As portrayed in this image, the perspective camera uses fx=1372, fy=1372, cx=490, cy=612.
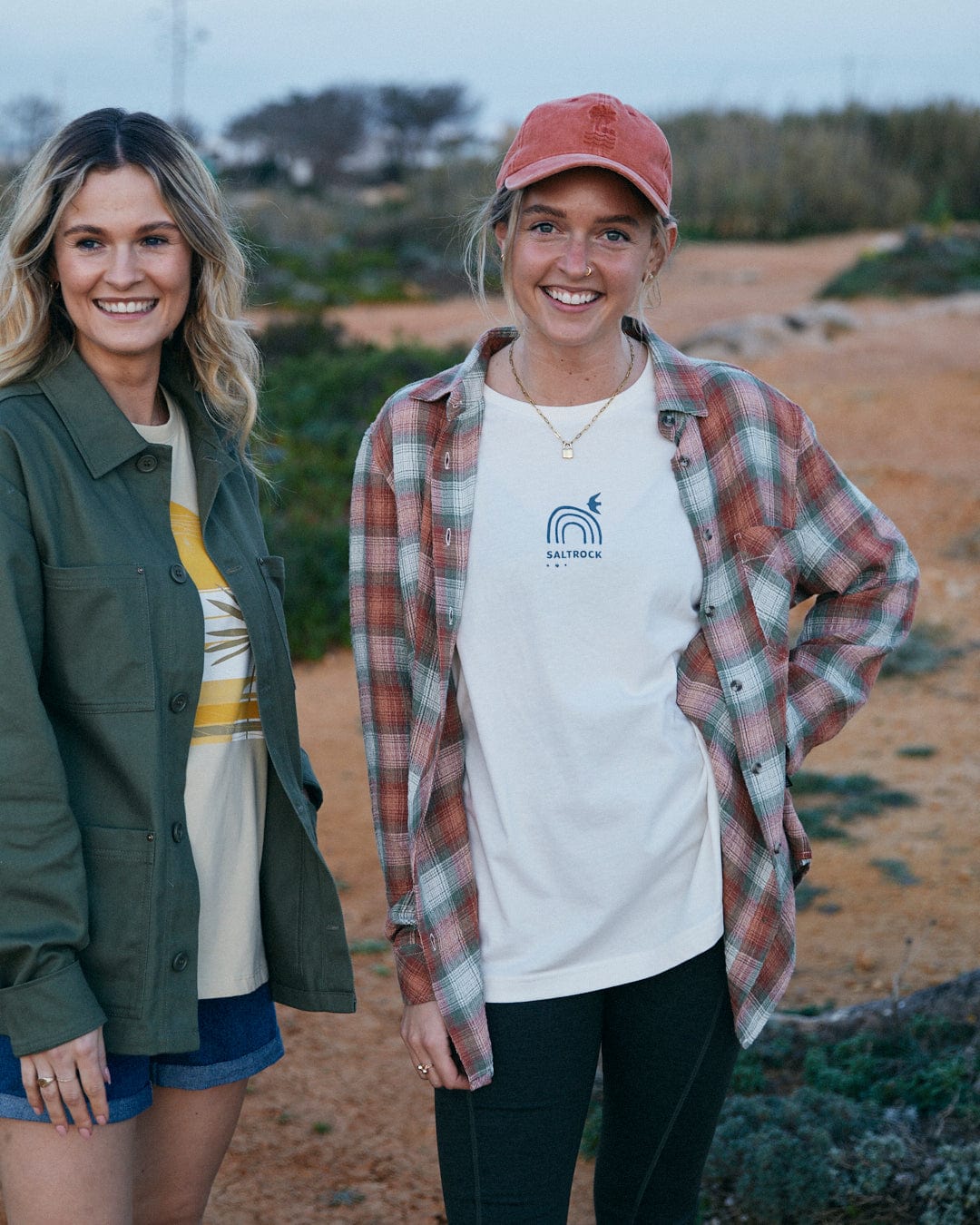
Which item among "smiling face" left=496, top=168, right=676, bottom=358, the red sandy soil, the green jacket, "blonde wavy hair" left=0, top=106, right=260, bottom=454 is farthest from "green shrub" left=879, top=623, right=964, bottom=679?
the green jacket

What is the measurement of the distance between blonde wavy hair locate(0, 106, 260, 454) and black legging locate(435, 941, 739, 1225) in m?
1.21

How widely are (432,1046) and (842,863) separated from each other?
11.8 feet

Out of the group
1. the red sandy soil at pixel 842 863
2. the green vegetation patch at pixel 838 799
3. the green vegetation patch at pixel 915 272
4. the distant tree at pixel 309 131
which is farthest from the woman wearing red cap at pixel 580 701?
the distant tree at pixel 309 131

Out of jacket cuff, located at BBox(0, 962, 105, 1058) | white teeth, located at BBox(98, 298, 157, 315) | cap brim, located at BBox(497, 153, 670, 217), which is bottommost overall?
jacket cuff, located at BBox(0, 962, 105, 1058)

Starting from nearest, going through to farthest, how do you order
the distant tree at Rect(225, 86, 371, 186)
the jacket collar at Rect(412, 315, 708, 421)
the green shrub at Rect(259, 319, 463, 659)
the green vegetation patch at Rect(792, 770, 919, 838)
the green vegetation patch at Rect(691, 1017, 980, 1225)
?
the jacket collar at Rect(412, 315, 708, 421) → the green vegetation patch at Rect(691, 1017, 980, 1225) → the green vegetation patch at Rect(792, 770, 919, 838) → the green shrub at Rect(259, 319, 463, 659) → the distant tree at Rect(225, 86, 371, 186)

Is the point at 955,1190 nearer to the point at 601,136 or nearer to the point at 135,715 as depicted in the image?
the point at 135,715

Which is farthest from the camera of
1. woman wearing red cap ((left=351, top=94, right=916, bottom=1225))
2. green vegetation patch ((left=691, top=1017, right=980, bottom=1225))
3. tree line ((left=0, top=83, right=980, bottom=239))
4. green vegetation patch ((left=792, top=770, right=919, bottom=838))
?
tree line ((left=0, top=83, right=980, bottom=239))

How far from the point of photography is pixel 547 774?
6.56 feet

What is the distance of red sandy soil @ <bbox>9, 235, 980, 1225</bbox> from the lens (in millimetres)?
3572

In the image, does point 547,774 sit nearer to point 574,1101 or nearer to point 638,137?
point 574,1101

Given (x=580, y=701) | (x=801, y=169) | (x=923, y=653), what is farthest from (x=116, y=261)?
(x=801, y=169)

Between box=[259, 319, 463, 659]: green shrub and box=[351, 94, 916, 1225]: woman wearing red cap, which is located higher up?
box=[351, 94, 916, 1225]: woman wearing red cap

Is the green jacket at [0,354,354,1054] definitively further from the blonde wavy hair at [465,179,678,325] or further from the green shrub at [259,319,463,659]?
the green shrub at [259,319,463,659]

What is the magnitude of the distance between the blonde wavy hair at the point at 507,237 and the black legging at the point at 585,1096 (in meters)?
1.09
